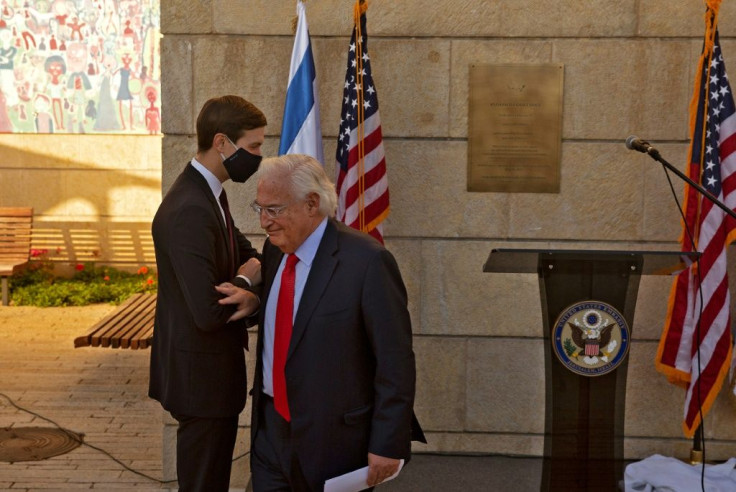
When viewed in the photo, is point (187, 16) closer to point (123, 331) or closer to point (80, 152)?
point (123, 331)

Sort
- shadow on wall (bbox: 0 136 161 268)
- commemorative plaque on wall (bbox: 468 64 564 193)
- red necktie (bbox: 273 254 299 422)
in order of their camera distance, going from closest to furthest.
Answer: red necktie (bbox: 273 254 299 422) < commemorative plaque on wall (bbox: 468 64 564 193) < shadow on wall (bbox: 0 136 161 268)

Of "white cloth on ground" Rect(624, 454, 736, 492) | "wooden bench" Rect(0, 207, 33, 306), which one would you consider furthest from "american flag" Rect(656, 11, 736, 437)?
"wooden bench" Rect(0, 207, 33, 306)

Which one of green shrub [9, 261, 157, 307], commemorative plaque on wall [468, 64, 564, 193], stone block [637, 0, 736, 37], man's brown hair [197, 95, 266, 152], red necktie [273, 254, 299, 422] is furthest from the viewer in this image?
green shrub [9, 261, 157, 307]

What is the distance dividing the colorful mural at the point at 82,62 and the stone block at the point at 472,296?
8.08 m

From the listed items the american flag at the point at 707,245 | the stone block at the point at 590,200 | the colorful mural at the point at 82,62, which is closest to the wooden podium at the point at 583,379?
the american flag at the point at 707,245

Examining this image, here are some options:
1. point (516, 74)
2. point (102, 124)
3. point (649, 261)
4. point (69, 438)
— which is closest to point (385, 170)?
point (516, 74)

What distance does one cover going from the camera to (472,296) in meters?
Result: 6.21

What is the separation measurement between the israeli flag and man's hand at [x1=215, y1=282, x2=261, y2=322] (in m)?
1.79

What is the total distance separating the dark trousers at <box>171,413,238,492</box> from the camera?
167 inches

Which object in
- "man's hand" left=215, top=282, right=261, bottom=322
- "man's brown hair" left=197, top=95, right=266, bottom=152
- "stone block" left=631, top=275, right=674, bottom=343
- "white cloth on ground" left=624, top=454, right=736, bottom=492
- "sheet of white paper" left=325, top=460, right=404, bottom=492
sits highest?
"man's brown hair" left=197, top=95, right=266, bottom=152

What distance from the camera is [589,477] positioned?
14.5 feet

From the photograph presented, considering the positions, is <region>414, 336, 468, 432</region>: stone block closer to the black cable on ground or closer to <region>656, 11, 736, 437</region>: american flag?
the black cable on ground

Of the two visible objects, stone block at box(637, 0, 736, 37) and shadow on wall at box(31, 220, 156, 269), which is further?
shadow on wall at box(31, 220, 156, 269)

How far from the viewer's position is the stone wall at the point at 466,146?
5996 millimetres
